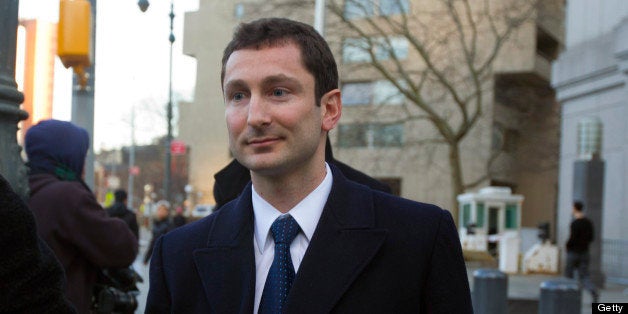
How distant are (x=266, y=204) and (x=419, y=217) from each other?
0.44m

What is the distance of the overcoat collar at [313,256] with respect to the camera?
7.02ft

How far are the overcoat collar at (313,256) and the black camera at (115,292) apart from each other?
232cm

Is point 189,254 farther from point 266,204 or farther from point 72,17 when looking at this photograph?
point 72,17

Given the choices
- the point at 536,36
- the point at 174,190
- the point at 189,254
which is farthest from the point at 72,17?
the point at 174,190

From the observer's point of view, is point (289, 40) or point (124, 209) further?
point (124, 209)

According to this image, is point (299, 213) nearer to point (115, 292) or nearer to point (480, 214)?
point (115, 292)

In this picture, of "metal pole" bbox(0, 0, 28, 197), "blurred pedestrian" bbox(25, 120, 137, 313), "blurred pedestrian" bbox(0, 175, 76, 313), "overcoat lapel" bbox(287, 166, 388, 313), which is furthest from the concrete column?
"blurred pedestrian" bbox(0, 175, 76, 313)

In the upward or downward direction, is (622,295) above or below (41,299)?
below

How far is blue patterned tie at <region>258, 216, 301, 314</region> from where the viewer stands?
219 cm

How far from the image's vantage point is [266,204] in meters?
2.34

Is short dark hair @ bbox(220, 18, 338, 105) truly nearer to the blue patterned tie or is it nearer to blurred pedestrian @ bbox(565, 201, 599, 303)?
the blue patterned tie

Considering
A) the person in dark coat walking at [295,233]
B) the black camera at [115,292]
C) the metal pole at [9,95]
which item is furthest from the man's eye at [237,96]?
the black camera at [115,292]

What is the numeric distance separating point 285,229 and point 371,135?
4363 centimetres

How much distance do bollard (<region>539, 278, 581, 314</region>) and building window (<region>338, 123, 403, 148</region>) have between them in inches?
744
